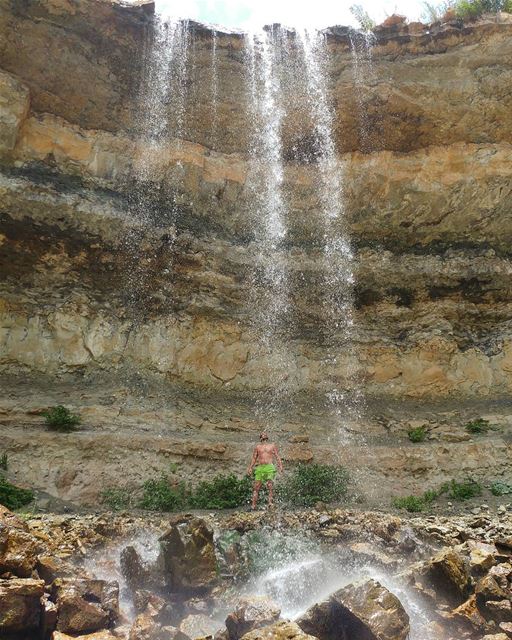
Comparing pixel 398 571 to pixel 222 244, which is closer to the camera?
pixel 398 571

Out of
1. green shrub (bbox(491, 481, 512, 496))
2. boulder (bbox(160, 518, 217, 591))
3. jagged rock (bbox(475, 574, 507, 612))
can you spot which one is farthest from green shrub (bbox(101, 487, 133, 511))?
green shrub (bbox(491, 481, 512, 496))

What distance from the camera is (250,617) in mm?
4723

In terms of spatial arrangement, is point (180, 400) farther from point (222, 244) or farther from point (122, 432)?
point (222, 244)

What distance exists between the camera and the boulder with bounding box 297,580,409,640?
180 inches

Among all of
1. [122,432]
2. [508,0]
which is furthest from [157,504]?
[508,0]

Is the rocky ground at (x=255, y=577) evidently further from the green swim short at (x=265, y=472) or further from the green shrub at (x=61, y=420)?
the green shrub at (x=61, y=420)

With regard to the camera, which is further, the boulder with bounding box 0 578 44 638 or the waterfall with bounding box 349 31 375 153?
the waterfall with bounding box 349 31 375 153

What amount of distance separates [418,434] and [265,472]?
189 inches

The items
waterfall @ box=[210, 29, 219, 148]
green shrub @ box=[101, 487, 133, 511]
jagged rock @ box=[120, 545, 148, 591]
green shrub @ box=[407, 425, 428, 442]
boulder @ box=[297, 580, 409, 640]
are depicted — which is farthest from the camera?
waterfall @ box=[210, 29, 219, 148]

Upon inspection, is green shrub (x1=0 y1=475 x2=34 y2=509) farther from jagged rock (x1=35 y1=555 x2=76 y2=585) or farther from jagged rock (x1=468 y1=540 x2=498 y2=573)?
jagged rock (x1=468 y1=540 x2=498 y2=573)

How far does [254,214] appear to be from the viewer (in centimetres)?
1552

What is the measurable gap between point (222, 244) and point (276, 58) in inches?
248

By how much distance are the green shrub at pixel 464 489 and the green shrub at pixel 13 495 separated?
883cm

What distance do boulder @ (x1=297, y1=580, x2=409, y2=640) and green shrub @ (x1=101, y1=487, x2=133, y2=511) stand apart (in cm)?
608
